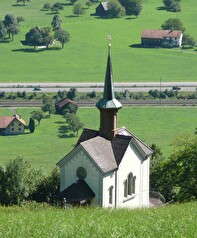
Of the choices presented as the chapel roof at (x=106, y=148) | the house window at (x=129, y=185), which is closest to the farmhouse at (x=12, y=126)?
the house window at (x=129, y=185)

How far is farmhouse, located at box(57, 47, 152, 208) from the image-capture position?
3900 centimetres

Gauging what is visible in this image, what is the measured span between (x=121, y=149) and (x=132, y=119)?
53759 mm

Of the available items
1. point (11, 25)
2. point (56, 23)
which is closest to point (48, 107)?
point (11, 25)

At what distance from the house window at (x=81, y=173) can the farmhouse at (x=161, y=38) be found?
112761 mm

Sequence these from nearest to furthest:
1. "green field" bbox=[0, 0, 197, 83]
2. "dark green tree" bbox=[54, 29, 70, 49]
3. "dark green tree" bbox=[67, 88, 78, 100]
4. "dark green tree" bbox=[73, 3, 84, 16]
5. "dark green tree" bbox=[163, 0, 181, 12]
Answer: "dark green tree" bbox=[67, 88, 78, 100] < "green field" bbox=[0, 0, 197, 83] < "dark green tree" bbox=[54, 29, 70, 49] < "dark green tree" bbox=[73, 3, 84, 16] < "dark green tree" bbox=[163, 0, 181, 12]

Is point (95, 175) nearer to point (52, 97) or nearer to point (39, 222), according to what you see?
point (39, 222)

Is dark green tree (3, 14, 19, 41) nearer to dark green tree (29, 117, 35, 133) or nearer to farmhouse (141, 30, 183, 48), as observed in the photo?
farmhouse (141, 30, 183, 48)

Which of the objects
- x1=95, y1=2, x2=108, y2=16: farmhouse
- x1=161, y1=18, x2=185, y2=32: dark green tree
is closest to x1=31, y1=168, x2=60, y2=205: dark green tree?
x1=161, y1=18, x2=185, y2=32: dark green tree

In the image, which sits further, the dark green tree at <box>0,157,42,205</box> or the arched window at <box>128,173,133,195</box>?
the dark green tree at <box>0,157,42,205</box>

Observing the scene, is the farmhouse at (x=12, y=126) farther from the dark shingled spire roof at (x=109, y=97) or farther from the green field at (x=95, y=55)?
the dark shingled spire roof at (x=109, y=97)

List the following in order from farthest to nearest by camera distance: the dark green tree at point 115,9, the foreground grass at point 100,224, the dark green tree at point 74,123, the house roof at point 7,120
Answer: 1. the dark green tree at point 115,9
2. the house roof at point 7,120
3. the dark green tree at point 74,123
4. the foreground grass at point 100,224

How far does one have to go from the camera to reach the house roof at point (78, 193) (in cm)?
3869

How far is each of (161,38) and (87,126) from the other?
64.9 meters

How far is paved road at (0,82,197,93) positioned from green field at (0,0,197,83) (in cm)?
337
